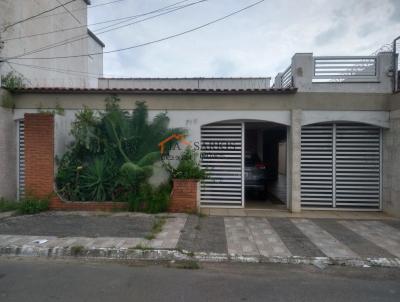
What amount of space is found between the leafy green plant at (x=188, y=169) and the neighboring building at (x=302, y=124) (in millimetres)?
586

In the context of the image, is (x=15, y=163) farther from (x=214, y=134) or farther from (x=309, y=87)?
(x=309, y=87)

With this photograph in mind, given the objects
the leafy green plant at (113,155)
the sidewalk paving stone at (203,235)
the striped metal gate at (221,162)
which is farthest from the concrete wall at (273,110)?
the sidewalk paving stone at (203,235)

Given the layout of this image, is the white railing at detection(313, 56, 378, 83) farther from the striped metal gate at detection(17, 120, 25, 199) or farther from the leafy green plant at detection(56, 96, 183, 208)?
the striped metal gate at detection(17, 120, 25, 199)

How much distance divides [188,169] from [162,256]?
3365 mm

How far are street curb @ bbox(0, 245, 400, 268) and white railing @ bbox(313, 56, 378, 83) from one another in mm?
5446

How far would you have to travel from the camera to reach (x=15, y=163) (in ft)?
30.9

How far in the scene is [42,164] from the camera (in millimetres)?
8539

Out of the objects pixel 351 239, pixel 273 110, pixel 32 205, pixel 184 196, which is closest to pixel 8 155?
pixel 32 205

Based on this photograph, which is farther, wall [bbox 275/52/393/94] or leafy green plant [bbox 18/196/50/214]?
wall [bbox 275/52/393/94]

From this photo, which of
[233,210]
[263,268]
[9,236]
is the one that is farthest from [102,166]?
[263,268]

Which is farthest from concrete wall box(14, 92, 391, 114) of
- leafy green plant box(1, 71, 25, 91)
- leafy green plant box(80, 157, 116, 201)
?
leafy green plant box(80, 157, 116, 201)

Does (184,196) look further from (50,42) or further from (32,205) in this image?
(50,42)

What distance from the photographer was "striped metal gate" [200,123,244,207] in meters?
9.34

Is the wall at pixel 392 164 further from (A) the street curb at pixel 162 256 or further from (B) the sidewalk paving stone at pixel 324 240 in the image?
(A) the street curb at pixel 162 256
